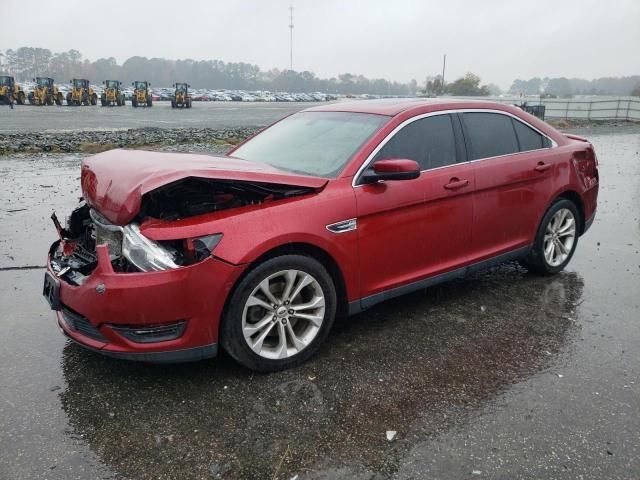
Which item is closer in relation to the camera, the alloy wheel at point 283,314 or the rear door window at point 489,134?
the alloy wheel at point 283,314

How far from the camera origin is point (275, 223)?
10.4ft

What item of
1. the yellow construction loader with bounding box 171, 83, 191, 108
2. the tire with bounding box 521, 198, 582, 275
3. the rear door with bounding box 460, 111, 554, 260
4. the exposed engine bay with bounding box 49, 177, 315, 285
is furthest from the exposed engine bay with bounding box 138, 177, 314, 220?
the yellow construction loader with bounding box 171, 83, 191, 108

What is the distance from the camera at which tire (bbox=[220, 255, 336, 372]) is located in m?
3.11

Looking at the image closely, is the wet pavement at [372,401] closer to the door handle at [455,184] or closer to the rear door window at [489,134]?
the door handle at [455,184]

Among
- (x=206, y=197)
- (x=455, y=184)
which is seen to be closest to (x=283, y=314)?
(x=206, y=197)

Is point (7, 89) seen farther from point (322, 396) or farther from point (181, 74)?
point (181, 74)

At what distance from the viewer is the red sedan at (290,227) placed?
2965 millimetres

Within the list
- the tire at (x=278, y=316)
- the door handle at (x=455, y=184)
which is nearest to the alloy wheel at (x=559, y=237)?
the door handle at (x=455, y=184)

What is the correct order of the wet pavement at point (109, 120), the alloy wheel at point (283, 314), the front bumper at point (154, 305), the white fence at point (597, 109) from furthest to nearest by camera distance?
the white fence at point (597, 109), the wet pavement at point (109, 120), the alloy wheel at point (283, 314), the front bumper at point (154, 305)

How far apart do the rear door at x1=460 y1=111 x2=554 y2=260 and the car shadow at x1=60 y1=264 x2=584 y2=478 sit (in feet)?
2.15

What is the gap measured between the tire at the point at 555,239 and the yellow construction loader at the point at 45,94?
46.8 meters

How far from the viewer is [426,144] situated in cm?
402

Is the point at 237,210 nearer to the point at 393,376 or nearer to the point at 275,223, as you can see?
the point at 275,223

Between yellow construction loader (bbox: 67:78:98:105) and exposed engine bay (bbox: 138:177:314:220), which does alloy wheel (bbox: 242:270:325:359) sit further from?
yellow construction loader (bbox: 67:78:98:105)
